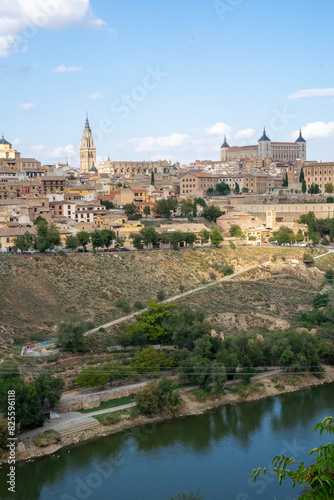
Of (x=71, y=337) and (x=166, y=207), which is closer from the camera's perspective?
(x=71, y=337)

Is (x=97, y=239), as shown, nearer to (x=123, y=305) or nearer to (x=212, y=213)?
(x=123, y=305)

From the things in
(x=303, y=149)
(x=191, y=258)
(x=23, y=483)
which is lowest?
(x=23, y=483)

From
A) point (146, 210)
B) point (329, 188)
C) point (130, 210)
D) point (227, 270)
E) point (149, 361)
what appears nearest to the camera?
point (149, 361)

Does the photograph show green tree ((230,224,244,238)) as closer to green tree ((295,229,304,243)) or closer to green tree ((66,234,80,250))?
green tree ((295,229,304,243))

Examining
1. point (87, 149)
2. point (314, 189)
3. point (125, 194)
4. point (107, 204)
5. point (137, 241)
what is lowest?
point (137, 241)

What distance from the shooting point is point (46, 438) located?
12.6 m

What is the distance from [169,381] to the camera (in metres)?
14.7

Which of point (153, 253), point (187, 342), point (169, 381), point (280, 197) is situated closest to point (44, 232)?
point (153, 253)

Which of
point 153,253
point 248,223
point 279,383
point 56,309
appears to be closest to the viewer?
point 279,383

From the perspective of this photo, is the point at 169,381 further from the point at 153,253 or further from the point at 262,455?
the point at 153,253

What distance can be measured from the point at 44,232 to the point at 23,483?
1517 cm

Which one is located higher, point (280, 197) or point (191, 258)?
point (280, 197)

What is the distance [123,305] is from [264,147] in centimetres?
6079

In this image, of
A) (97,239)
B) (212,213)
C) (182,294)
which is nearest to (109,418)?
(182,294)
